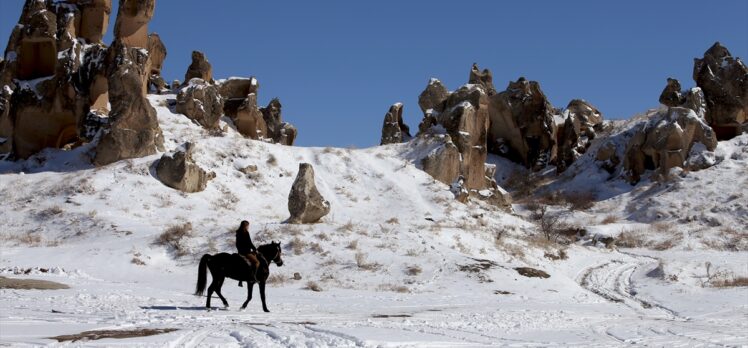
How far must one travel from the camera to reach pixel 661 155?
179 feet

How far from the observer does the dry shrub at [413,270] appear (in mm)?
22344

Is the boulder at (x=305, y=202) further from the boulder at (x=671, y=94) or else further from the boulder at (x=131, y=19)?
the boulder at (x=671, y=94)

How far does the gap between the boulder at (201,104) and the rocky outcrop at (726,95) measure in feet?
141

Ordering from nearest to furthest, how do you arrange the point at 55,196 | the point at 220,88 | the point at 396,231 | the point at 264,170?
the point at 396,231
the point at 55,196
the point at 264,170
the point at 220,88

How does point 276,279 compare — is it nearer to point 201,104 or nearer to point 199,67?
point 201,104

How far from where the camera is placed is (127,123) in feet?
115

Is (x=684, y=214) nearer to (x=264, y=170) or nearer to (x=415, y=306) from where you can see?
(x=264, y=170)

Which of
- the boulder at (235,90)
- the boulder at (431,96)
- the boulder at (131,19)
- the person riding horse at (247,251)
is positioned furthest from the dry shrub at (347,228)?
the boulder at (431,96)

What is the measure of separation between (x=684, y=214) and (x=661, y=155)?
8.68 metres

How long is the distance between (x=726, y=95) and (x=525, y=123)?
17.8 meters

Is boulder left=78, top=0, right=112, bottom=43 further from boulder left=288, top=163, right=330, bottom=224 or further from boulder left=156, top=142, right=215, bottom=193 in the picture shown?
boulder left=288, top=163, right=330, bottom=224

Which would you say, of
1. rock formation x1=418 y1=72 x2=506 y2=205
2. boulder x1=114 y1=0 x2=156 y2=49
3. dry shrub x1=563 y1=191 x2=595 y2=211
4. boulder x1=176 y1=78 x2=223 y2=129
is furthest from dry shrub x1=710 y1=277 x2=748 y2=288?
boulder x1=114 y1=0 x2=156 y2=49

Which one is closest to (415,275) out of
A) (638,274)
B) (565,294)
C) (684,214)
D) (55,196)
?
(565,294)

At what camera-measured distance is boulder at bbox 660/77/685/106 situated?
202 feet
